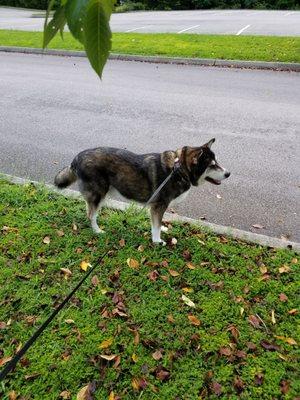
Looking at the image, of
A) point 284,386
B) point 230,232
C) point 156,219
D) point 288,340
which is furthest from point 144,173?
point 284,386

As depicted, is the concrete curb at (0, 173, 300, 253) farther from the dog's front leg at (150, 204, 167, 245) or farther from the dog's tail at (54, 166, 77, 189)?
the dog's tail at (54, 166, 77, 189)

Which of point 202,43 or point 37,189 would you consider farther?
point 202,43

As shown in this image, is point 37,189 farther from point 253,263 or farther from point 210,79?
point 210,79

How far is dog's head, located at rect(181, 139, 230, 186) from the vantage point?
12.9 ft

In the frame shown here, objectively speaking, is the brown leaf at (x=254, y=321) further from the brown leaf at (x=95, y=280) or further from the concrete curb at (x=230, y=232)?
the brown leaf at (x=95, y=280)

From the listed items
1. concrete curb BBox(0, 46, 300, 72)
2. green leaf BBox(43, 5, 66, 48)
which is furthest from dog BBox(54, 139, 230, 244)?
concrete curb BBox(0, 46, 300, 72)

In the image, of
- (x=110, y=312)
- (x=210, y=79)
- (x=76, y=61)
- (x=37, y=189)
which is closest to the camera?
(x=110, y=312)

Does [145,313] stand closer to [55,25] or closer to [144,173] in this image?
[144,173]

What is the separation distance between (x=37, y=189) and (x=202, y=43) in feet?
33.8

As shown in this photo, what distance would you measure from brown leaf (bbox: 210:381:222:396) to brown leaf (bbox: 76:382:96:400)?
0.87m

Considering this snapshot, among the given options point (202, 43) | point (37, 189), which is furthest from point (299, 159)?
point (202, 43)

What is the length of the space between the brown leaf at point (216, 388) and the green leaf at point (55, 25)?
278 cm

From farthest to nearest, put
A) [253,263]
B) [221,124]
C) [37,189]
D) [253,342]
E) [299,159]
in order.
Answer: [221,124], [299,159], [37,189], [253,263], [253,342]

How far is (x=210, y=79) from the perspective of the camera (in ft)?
32.8
